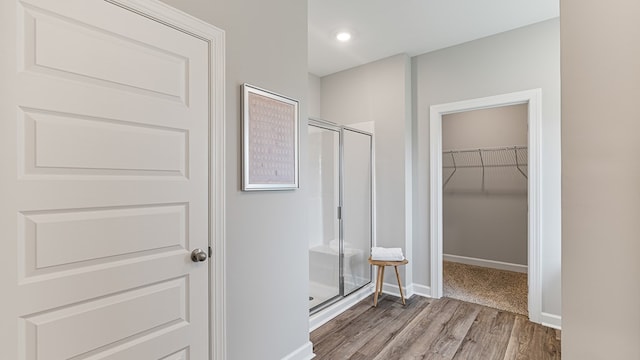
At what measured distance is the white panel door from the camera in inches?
37.7

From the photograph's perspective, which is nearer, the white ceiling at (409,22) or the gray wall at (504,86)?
the white ceiling at (409,22)

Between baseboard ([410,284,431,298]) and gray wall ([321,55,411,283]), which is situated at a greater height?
gray wall ([321,55,411,283])

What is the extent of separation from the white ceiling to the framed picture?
1.12m

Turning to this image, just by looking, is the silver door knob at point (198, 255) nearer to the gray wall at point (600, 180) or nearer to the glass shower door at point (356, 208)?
the gray wall at point (600, 180)

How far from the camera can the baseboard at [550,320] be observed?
2.50 m

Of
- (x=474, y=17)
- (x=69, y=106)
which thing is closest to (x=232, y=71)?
(x=69, y=106)

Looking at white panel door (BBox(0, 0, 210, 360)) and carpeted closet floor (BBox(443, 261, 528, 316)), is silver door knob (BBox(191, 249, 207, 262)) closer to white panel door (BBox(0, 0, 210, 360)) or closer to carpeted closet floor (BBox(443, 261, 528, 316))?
white panel door (BBox(0, 0, 210, 360))

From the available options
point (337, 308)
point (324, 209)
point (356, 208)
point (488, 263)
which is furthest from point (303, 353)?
point (488, 263)

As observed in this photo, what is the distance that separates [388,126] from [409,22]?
3.42 ft

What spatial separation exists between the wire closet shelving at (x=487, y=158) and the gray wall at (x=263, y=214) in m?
3.23

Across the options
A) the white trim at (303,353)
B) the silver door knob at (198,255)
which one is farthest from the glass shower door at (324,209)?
the silver door knob at (198,255)

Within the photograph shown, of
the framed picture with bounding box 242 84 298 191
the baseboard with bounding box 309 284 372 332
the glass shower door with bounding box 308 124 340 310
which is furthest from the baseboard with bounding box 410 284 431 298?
the framed picture with bounding box 242 84 298 191

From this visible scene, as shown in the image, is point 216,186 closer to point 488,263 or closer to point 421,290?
point 421,290

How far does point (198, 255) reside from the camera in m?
1.42
